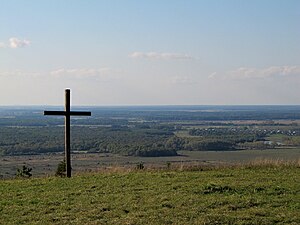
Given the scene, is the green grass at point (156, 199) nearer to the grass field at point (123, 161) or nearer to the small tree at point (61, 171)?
the small tree at point (61, 171)

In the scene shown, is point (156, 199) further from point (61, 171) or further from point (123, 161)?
point (123, 161)

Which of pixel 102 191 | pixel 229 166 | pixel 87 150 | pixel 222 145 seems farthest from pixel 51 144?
pixel 102 191

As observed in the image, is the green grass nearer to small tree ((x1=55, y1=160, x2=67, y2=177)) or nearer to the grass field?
small tree ((x1=55, y1=160, x2=67, y2=177))

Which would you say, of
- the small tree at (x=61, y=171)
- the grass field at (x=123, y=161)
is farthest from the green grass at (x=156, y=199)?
the grass field at (x=123, y=161)

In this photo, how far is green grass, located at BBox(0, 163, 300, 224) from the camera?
30.8 feet

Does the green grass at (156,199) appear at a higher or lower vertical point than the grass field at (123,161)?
higher

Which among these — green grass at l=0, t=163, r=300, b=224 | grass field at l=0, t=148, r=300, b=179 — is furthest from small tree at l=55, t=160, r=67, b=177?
grass field at l=0, t=148, r=300, b=179

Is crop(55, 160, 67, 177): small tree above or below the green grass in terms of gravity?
below

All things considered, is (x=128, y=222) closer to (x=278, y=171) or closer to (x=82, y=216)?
(x=82, y=216)

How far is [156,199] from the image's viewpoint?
1110 cm

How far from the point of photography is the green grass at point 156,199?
939 centimetres

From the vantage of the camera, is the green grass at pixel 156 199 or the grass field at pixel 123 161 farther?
the grass field at pixel 123 161

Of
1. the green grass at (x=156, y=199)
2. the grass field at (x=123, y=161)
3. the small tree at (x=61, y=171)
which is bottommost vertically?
the grass field at (x=123, y=161)

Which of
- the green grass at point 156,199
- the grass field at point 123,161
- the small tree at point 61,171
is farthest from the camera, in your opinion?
the grass field at point 123,161
